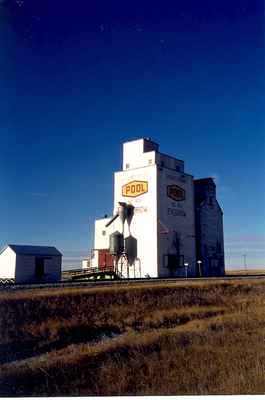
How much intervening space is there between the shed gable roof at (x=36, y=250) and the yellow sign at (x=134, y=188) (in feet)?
26.9

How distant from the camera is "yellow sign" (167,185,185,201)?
3561cm

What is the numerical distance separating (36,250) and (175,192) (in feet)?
44.0

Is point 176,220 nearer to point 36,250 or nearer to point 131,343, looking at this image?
point 36,250

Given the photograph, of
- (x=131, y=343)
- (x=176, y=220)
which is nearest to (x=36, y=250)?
(x=176, y=220)

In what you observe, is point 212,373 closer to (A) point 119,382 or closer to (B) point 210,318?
(A) point 119,382

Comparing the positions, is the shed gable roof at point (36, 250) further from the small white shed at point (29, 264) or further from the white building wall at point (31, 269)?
the white building wall at point (31, 269)

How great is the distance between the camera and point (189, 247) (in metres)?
37.4

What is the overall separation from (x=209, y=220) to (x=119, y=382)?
34.3m

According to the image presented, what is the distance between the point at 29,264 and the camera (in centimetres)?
3275

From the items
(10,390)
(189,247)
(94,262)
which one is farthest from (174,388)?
(94,262)

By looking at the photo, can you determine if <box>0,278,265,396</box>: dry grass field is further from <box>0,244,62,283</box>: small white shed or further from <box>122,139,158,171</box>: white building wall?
<box>122,139,158,171</box>: white building wall

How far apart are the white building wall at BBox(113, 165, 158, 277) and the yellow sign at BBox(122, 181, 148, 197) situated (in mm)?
276

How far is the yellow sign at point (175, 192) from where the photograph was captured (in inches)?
1402

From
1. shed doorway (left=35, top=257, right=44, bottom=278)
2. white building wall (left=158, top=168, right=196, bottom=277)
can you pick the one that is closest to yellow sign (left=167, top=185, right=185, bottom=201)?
white building wall (left=158, top=168, right=196, bottom=277)
